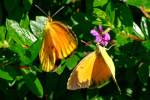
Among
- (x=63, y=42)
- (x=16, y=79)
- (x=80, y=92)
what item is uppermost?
(x=63, y=42)

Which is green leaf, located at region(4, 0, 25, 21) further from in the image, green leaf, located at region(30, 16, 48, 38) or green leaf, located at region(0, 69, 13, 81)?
green leaf, located at region(0, 69, 13, 81)

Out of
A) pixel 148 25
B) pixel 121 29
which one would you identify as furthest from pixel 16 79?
pixel 148 25

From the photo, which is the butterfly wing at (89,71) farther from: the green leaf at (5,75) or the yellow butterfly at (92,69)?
the green leaf at (5,75)

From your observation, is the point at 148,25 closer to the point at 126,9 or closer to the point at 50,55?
the point at 126,9

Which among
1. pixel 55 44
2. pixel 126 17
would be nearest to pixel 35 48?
pixel 55 44

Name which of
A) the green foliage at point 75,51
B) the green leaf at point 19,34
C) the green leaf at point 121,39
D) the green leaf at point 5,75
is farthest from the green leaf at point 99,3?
the green leaf at point 5,75

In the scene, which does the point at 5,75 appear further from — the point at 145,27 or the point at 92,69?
the point at 145,27
